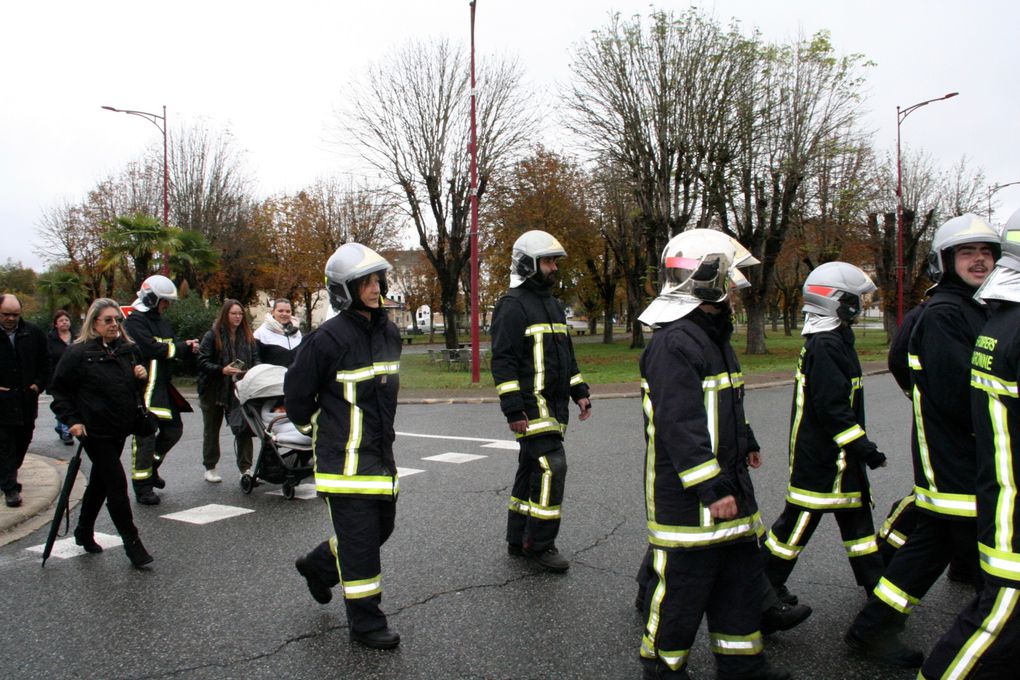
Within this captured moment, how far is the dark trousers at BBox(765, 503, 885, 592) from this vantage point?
164 inches

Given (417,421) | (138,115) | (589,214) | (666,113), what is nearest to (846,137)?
(666,113)

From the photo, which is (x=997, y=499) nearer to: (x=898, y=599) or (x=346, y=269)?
(x=898, y=599)

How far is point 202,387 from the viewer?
8234mm

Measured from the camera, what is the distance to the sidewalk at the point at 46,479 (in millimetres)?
6590

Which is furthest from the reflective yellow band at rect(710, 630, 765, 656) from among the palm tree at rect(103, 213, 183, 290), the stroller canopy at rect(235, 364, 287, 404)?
the palm tree at rect(103, 213, 183, 290)

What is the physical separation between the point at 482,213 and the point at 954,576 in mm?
30290

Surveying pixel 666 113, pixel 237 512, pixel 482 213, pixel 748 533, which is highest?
pixel 666 113

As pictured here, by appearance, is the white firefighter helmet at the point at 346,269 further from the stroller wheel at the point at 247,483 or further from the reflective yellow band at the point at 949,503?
the stroller wheel at the point at 247,483

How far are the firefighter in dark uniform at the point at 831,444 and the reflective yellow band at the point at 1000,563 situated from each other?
1.35 meters

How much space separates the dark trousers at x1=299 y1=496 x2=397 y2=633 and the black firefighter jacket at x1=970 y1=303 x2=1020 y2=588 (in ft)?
8.79

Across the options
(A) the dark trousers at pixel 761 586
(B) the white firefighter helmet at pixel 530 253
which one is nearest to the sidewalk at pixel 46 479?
(B) the white firefighter helmet at pixel 530 253

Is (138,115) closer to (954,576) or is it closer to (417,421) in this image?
(417,421)

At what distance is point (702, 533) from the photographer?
10.3 feet

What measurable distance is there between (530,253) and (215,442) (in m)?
4.74
